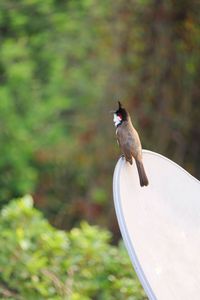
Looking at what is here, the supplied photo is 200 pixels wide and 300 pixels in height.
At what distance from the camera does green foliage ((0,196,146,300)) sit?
172 inches

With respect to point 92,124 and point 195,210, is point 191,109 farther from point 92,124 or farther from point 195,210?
point 195,210

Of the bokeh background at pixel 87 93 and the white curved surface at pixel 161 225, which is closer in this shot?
the white curved surface at pixel 161 225

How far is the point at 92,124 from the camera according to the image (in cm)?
927

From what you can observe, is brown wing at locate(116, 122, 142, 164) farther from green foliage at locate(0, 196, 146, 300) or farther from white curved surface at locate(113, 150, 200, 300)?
green foliage at locate(0, 196, 146, 300)

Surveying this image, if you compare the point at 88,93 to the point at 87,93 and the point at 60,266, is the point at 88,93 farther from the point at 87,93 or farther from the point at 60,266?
the point at 60,266

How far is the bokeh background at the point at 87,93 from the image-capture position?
824cm

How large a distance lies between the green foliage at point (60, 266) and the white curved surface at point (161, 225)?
0.95 m

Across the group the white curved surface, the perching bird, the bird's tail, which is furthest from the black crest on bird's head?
the bird's tail

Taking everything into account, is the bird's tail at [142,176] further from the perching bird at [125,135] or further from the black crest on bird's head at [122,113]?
the black crest on bird's head at [122,113]

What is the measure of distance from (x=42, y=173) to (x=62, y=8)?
6.86 ft

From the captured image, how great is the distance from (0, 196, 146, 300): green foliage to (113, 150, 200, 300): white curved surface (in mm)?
951

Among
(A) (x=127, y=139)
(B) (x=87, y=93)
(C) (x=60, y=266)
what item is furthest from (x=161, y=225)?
(B) (x=87, y=93)

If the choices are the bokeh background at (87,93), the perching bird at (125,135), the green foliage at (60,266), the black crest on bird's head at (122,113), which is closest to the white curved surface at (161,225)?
the perching bird at (125,135)

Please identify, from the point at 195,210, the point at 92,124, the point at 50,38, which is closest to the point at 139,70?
the point at 92,124
